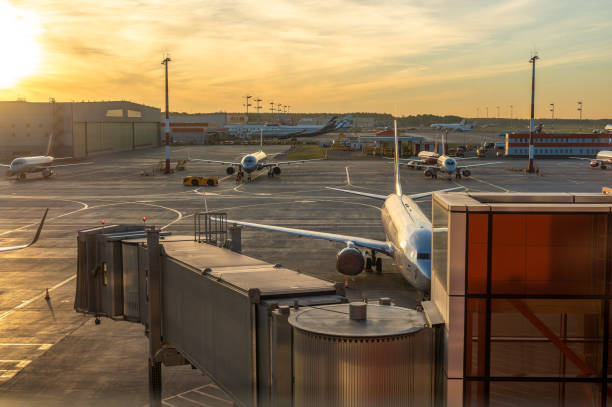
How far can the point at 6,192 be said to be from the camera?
87.4 metres

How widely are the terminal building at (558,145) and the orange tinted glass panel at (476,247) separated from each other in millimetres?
164987

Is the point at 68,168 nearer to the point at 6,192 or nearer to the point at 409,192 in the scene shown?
the point at 6,192

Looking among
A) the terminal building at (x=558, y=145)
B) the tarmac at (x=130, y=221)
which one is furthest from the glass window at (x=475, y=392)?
the terminal building at (x=558, y=145)

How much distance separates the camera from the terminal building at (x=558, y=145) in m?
167

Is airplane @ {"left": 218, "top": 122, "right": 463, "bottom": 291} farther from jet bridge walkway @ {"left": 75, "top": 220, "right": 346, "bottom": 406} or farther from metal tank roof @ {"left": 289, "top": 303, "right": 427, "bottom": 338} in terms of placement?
metal tank roof @ {"left": 289, "top": 303, "right": 427, "bottom": 338}

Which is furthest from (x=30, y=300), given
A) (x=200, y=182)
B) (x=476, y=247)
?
(x=200, y=182)

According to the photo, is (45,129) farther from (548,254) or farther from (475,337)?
(548,254)

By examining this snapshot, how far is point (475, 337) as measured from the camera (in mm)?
11102

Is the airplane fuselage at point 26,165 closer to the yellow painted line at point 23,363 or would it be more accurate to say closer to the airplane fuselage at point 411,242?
the airplane fuselage at point 411,242

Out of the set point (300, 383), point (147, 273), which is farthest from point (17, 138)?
point (300, 383)

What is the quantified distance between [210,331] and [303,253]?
101ft

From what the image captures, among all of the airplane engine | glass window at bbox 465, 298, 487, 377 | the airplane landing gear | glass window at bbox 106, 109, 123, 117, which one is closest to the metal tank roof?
glass window at bbox 465, 298, 487, 377

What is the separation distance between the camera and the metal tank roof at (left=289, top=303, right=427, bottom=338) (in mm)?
10780

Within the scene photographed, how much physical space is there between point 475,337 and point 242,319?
5384 millimetres
